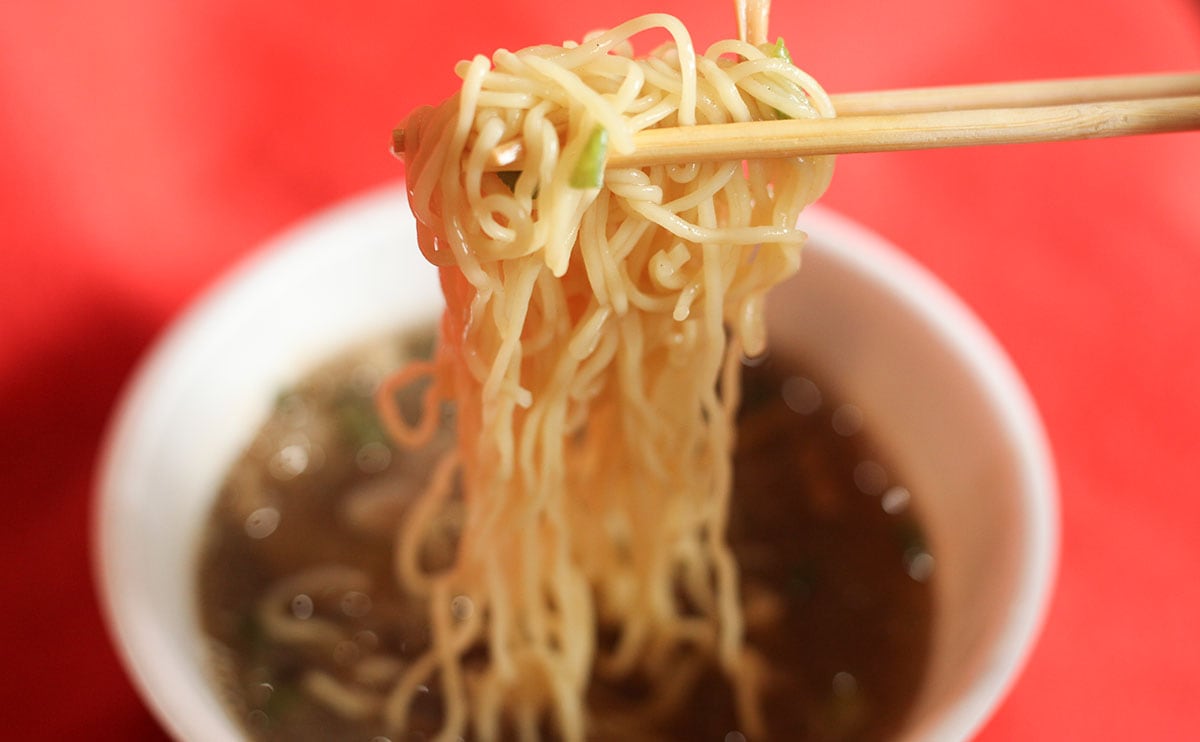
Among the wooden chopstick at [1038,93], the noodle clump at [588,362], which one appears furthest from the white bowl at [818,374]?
the wooden chopstick at [1038,93]

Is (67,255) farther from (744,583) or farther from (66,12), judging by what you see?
(744,583)

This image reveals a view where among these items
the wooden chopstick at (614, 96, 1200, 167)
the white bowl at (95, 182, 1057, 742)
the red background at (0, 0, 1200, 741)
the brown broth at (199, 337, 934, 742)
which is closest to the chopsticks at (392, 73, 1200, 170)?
the wooden chopstick at (614, 96, 1200, 167)

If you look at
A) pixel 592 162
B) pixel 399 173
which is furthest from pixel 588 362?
pixel 399 173

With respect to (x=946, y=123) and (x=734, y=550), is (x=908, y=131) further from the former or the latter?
(x=734, y=550)

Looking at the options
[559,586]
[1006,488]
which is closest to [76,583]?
[559,586]

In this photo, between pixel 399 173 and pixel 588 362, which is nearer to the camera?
pixel 588 362

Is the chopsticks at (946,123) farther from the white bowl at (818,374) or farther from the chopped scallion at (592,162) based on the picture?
the white bowl at (818,374)

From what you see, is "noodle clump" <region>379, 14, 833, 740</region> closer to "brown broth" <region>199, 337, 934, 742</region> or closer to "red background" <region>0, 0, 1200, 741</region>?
"brown broth" <region>199, 337, 934, 742</region>
